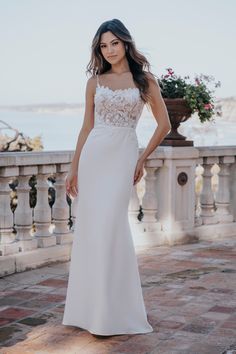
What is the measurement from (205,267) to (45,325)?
1974 millimetres

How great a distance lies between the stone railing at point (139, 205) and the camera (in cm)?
522

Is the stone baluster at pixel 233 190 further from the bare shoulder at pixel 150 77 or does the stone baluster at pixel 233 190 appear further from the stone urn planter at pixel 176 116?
the bare shoulder at pixel 150 77

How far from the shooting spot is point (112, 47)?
3670 millimetres

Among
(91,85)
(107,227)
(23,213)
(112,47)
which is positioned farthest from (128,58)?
→ (23,213)

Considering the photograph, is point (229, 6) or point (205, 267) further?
point (229, 6)

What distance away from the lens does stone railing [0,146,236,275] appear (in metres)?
5.22

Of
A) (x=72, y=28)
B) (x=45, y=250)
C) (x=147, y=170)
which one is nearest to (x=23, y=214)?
(x=45, y=250)

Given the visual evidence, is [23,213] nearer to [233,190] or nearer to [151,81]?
[151,81]

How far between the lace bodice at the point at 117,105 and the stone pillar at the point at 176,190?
2.63 metres

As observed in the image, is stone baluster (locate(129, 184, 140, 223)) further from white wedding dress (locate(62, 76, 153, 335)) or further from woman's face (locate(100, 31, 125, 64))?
woman's face (locate(100, 31, 125, 64))

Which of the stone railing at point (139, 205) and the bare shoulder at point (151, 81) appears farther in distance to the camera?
the stone railing at point (139, 205)

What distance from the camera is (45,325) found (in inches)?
154

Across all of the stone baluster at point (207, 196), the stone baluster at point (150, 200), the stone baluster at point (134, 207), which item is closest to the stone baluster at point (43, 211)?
the stone baluster at point (134, 207)

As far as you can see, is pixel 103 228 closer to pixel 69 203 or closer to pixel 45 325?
pixel 45 325
